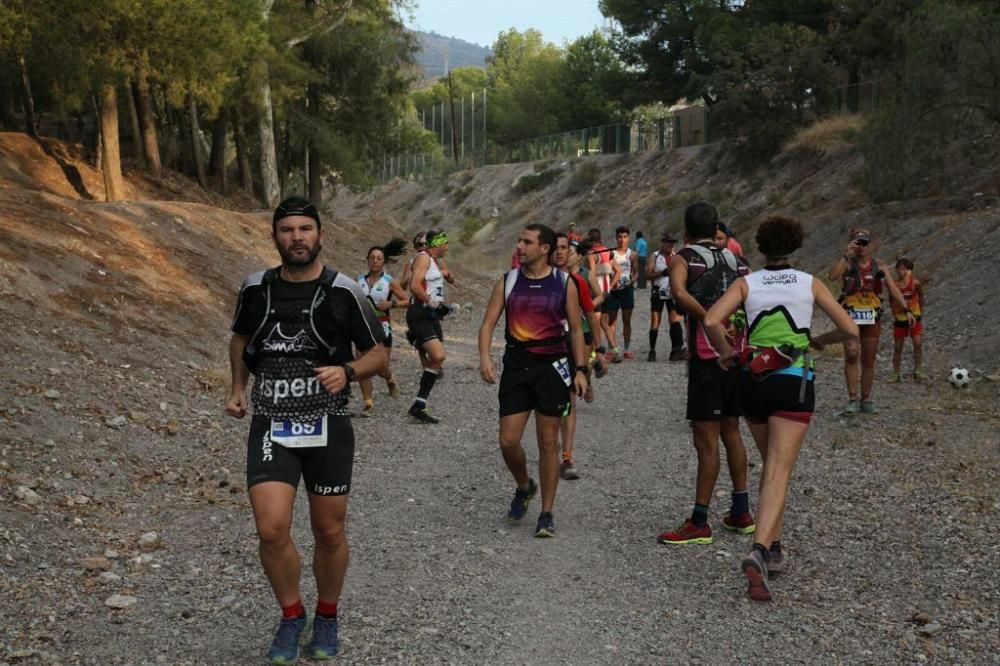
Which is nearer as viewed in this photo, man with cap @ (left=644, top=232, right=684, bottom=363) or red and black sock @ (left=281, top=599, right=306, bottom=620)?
red and black sock @ (left=281, top=599, right=306, bottom=620)

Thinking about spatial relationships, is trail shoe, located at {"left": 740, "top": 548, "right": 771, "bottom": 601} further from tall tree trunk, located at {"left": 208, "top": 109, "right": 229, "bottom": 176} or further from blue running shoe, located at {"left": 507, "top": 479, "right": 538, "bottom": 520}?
tall tree trunk, located at {"left": 208, "top": 109, "right": 229, "bottom": 176}

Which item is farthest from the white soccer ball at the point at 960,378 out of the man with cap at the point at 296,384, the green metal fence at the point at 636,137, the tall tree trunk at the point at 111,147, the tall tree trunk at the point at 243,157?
the green metal fence at the point at 636,137

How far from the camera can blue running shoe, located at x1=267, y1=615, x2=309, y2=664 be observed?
5.16 metres

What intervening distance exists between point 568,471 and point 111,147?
17.6 metres

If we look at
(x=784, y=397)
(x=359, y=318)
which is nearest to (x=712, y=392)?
(x=784, y=397)

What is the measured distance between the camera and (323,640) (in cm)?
531

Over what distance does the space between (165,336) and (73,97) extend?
372 inches

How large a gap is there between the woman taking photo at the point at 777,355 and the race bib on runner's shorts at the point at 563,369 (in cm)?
134

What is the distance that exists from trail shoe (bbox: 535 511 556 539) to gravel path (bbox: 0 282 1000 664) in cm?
8

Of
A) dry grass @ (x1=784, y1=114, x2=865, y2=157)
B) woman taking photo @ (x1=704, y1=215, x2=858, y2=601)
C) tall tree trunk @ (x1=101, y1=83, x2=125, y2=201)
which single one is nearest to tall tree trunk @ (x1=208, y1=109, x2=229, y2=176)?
tall tree trunk @ (x1=101, y1=83, x2=125, y2=201)

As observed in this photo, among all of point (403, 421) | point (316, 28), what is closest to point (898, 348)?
point (403, 421)

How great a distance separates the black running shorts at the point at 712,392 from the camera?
729 centimetres

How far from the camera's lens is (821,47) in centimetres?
4628

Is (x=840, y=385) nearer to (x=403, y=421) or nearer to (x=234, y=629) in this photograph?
(x=403, y=421)
